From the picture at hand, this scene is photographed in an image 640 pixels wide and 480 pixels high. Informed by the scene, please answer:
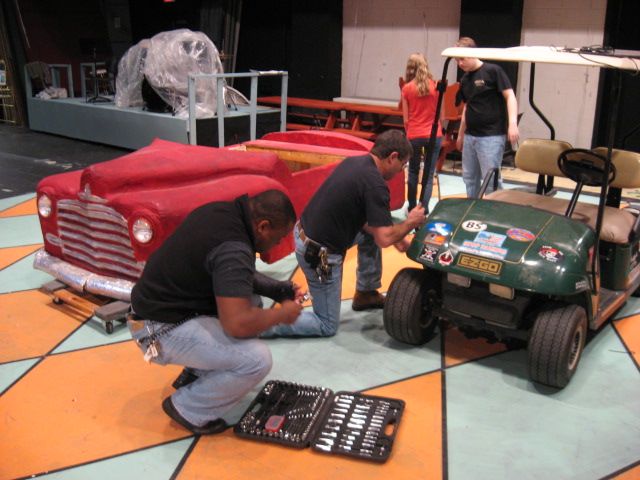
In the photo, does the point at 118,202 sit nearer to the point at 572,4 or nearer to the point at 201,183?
the point at 201,183

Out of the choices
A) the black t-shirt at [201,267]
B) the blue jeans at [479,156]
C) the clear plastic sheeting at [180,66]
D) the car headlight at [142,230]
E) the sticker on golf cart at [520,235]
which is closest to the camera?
the black t-shirt at [201,267]

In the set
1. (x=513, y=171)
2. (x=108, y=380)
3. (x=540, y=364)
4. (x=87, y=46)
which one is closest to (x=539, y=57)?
(x=540, y=364)

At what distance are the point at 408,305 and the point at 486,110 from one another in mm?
2739

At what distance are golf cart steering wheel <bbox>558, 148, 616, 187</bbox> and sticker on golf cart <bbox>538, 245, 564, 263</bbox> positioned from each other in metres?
0.95

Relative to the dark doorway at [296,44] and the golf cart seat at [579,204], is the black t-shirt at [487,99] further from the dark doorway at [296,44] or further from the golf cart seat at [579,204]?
Answer: the dark doorway at [296,44]

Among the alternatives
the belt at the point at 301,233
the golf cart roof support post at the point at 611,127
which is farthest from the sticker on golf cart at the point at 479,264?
the belt at the point at 301,233

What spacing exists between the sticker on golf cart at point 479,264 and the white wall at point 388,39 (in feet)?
25.1

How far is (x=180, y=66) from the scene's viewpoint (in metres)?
9.62

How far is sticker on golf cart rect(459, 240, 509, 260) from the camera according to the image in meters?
3.84

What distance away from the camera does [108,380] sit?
3941 mm

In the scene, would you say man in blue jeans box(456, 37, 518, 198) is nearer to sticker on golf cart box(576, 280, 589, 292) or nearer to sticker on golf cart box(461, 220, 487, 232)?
sticker on golf cart box(461, 220, 487, 232)

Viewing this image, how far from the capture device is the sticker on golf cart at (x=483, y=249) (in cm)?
384

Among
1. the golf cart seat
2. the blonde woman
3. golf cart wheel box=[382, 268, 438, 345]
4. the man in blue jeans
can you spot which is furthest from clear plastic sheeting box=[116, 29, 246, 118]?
golf cart wheel box=[382, 268, 438, 345]

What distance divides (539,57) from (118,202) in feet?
9.31
